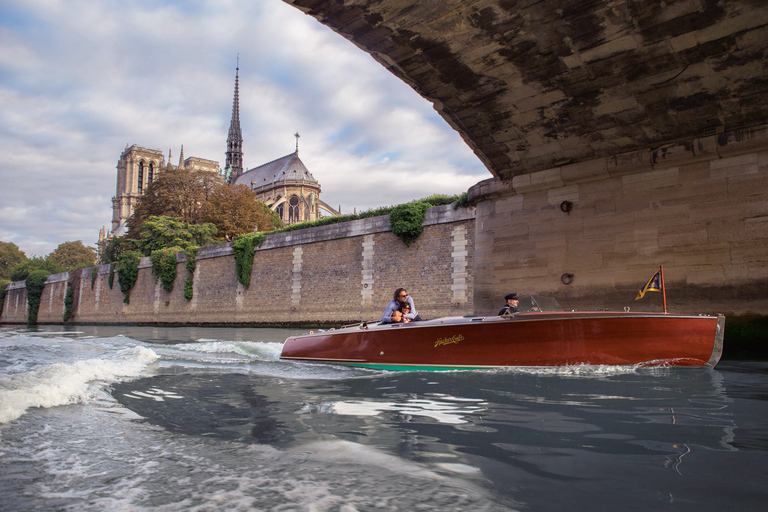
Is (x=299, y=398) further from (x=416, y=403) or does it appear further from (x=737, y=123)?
(x=737, y=123)

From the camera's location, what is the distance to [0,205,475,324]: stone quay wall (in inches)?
575

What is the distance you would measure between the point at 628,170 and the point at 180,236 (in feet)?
83.4

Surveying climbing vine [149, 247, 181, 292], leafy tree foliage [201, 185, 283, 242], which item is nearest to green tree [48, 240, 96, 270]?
leafy tree foliage [201, 185, 283, 242]

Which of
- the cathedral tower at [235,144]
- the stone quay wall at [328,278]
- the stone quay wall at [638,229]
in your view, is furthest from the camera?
the cathedral tower at [235,144]

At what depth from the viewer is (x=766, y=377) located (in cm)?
444

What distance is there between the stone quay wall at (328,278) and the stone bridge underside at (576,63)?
7431mm

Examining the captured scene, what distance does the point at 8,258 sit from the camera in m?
77.6

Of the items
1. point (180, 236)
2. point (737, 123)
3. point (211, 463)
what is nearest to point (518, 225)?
point (737, 123)

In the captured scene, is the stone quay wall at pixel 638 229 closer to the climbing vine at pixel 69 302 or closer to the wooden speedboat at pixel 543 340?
the wooden speedboat at pixel 543 340

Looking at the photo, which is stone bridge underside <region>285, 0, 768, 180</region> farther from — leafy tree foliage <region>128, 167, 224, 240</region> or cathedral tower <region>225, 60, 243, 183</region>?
cathedral tower <region>225, 60, 243, 183</region>

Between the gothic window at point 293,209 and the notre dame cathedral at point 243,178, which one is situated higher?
the notre dame cathedral at point 243,178

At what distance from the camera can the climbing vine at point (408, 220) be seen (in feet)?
50.5

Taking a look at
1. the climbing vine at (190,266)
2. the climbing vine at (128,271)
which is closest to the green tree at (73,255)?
the climbing vine at (128,271)

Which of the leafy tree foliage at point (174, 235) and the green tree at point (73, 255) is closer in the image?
the leafy tree foliage at point (174, 235)
